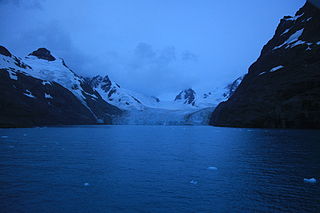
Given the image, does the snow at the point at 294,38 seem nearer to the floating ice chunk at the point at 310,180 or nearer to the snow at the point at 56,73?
the floating ice chunk at the point at 310,180

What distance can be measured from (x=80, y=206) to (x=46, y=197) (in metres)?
2.13

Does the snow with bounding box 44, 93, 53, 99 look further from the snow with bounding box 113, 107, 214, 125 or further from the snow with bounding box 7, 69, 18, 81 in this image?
the snow with bounding box 113, 107, 214, 125

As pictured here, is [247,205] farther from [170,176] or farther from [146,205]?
[170,176]

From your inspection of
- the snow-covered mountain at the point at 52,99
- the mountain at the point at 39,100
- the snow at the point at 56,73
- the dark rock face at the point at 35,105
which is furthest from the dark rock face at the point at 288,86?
the snow at the point at 56,73

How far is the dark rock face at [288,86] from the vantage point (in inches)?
2357

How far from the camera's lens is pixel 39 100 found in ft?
345

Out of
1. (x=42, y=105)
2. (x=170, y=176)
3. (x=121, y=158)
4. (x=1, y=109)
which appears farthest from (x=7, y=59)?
(x=170, y=176)

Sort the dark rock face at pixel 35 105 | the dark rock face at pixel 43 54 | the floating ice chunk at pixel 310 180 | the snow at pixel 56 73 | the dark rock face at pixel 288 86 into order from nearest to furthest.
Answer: the floating ice chunk at pixel 310 180 < the dark rock face at pixel 288 86 < the dark rock face at pixel 35 105 < the snow at pixel 56 73 < the dark rock face at pixel 43 54

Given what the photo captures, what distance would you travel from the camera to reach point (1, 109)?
79.6 m

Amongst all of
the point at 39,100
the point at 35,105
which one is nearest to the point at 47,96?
the point at 39,100

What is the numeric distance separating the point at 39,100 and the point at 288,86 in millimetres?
102226

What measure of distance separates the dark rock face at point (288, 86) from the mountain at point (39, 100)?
76774 millimetres

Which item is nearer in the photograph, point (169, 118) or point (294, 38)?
point (294, 38)

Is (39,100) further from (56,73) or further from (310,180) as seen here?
(310,180)
